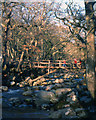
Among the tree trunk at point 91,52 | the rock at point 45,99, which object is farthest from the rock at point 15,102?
the tree trunk at point 91,52

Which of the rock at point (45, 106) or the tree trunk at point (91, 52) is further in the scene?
the rock at point (45, 106)

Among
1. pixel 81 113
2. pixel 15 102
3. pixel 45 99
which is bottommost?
pixel 15 102

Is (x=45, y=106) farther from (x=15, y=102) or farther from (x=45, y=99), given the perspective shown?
(x=15, y=102)

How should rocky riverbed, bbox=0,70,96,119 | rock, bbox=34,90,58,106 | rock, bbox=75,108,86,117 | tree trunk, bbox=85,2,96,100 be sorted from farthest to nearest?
rock, bbox=34,90,58,106, tree trunk, bbox=85,2,96,100, rocky riverbed, bbox=0,70,96,119, rock, bbox=75,108,86,117

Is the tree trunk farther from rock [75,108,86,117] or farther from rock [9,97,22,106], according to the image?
rock [9,97,22,106]

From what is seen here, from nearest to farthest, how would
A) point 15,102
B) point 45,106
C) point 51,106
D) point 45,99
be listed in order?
point 45,106, point 51,106, point 15,102, point 45,99

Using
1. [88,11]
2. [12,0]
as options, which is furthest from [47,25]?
[88,11]

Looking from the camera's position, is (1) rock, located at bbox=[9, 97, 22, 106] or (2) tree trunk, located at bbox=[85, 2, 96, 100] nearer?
(2) tree trunk, located at bbox=[85, 2, 96, 100]

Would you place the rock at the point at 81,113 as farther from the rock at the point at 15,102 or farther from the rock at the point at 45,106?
the rock at the point at 15,102

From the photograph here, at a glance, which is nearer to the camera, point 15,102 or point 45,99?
point 15,102

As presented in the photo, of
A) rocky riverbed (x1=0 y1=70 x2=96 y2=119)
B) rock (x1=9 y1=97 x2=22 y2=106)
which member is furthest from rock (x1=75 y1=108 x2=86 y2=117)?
rock (x1=9 y1=97 x2=22 y2=106)

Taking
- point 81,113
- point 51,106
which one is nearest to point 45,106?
point 51,106

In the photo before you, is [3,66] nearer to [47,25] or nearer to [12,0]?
[12,0]

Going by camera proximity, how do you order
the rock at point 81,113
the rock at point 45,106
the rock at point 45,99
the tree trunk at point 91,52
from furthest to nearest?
1. the rock at point 45,99
2. the rock at point 45,106
3. the tree trunk at point 91,52
4. the rock at point 81,113
